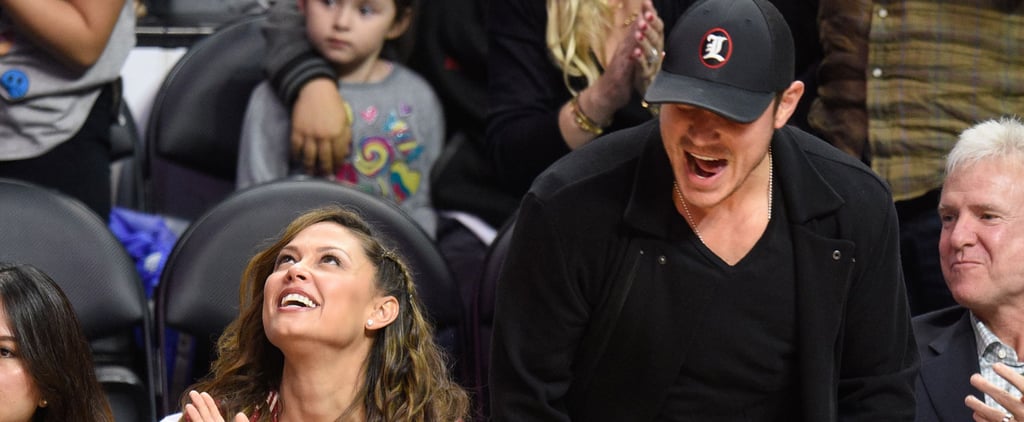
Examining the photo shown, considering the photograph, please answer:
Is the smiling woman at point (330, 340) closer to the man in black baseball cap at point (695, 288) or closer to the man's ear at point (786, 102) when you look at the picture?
the man in black baseball cap at point (695, 288)

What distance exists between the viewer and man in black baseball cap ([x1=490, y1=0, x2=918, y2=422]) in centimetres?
246

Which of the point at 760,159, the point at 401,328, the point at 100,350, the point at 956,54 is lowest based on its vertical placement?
the point at 100,350

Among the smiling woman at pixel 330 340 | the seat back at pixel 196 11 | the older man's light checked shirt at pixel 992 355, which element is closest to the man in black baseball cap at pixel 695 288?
the smiling woman at pixel 330 340

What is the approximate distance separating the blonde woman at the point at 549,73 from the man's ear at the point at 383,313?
0.74m

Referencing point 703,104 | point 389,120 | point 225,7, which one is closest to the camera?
point 703,104

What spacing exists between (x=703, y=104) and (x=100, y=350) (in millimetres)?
1555

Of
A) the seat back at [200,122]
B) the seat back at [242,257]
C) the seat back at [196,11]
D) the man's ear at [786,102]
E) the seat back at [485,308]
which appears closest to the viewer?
the man's ear at [786,102]

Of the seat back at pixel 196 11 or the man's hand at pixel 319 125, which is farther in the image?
the seat back at pixel 196 11

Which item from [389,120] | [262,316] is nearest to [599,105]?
[389,120]

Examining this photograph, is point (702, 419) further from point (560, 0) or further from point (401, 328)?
point (560, 0)

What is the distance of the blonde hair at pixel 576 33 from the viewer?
3537 millimetres

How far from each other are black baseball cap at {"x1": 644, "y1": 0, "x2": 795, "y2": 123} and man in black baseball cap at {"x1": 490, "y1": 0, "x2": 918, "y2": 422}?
47 millimetres

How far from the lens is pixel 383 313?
288cm

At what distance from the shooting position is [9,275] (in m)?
2.71
